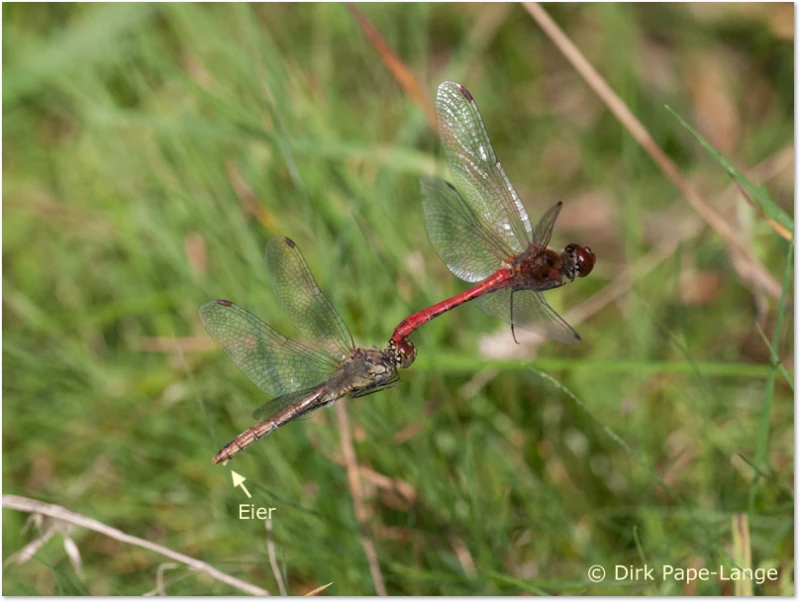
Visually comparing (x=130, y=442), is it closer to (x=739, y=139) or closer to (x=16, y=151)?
(x=16, y=151)

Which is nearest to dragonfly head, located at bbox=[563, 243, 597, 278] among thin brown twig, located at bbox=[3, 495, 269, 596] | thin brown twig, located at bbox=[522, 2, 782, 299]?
thin brown twig, located at bbox=[522, 2, 782, 299]

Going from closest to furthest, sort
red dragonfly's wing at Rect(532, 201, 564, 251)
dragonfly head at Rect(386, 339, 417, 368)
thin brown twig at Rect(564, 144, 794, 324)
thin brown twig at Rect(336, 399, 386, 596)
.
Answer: red dragonfly's wing at Rect(532, 201, 564, 251), dragonfly head at Rect(386, 339, 417, 368), thin brown twig at Rect(336, 399, 386, 596), thin brown twig at Rect(564, 144, 794, 324)

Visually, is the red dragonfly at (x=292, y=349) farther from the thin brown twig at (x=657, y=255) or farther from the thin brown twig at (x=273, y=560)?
the thin brown twig at (x=657, y=255)

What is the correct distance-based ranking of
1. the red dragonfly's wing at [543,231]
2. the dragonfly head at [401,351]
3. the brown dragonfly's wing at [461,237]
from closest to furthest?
the red dragonfly's wing at [543,231]
the dragonfly head at [401,351]
the brown dragonfly's wing at [461,237]

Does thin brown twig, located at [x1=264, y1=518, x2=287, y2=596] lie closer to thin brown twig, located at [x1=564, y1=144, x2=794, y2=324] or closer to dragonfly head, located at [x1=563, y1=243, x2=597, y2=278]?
dragonfly head, located at [x1=563, y1=243, x2=597, y2=278]

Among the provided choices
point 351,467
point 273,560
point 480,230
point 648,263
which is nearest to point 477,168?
point 480,230

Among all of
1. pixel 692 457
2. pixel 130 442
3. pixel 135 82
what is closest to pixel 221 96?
pixel 135 82

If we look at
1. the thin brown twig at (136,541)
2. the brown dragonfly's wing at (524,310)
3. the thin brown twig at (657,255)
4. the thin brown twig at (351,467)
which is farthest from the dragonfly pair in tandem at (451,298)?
the thin brown twig at (657,255)
